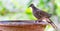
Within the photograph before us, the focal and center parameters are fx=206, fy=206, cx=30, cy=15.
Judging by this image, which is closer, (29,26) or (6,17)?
(29,26)

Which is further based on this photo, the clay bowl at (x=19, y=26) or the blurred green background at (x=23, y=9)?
the blurred green background at (x=23, y=9)

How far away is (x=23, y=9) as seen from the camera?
8.66 ft

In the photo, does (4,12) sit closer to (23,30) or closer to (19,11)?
(19,11)

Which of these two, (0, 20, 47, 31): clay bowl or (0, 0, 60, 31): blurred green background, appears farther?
(0, 0, 60, 31): blurred green background

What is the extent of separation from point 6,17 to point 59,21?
677mm

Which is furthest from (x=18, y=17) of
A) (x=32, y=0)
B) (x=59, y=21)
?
(x=59, y=21)

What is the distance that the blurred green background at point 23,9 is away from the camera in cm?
241

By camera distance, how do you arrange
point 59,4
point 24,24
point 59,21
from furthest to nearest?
1. point 59,21
2. point 59,4
3. point 24,24

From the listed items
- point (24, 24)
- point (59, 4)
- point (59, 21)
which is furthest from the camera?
point (59, 21)

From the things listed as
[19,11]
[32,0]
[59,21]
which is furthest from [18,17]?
[59,21]

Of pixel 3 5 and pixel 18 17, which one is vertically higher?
pixel 3 5

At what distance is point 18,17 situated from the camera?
265 centimetres

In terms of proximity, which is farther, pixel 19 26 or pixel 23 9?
pixel 23 9

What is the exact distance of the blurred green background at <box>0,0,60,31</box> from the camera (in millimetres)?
2412
